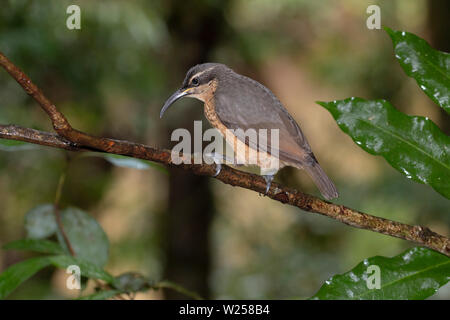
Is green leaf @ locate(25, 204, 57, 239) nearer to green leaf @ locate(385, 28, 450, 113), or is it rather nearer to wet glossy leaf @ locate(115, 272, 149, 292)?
wet glossy leaf @ locate(115, 272, 149, 292)

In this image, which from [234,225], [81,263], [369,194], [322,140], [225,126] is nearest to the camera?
[81,263]

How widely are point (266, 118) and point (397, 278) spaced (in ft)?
2.17

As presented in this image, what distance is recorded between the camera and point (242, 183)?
4.33 feet

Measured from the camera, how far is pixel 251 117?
1.70 metres

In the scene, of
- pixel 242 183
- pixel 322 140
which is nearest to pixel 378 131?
pixel 242 183

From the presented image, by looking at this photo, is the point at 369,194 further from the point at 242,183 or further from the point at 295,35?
the point at 242,183

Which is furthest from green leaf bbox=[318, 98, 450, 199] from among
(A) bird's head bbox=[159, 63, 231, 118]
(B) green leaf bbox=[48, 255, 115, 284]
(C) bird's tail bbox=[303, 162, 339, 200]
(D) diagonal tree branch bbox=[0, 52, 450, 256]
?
(B) green leaf bbox=[48, 255, 115, 284]

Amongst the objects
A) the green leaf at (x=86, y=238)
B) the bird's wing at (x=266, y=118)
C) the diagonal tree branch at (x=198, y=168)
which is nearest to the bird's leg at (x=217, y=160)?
the diagonal tree branch at (x=198, y=168)

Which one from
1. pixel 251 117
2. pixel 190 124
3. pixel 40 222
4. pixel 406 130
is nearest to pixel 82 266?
pixel 40 222

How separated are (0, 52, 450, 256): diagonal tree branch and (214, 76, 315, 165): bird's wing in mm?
314

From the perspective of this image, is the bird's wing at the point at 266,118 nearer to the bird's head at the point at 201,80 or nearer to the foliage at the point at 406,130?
the bird's head at the point at 201,80
